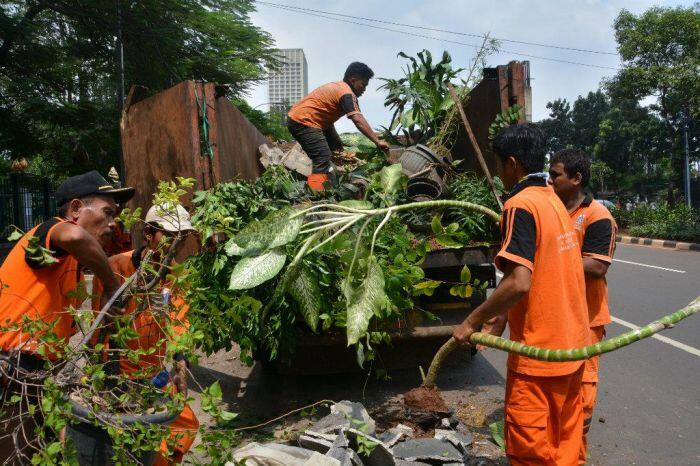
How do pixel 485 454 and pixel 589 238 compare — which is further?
pixel 485 454

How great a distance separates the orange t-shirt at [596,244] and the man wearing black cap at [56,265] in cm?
231

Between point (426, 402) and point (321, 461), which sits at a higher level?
point (321, 461)

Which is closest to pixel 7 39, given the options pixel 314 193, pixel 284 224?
pixel 314 193

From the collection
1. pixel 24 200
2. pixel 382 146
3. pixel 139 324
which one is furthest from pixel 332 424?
pixel 24 200

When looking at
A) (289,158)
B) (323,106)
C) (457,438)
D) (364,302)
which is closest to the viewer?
(364,302)

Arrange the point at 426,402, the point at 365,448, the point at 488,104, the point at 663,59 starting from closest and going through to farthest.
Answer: the point at 365,448 < the point at 426,402 < the point at 488,104 < the point at 663,59

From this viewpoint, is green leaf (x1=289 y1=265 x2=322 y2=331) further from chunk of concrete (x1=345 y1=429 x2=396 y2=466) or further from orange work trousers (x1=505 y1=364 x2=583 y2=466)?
orange work trousers (x1=505 y1=364 x2=583 y2=466)

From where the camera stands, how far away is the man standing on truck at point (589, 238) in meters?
2.84

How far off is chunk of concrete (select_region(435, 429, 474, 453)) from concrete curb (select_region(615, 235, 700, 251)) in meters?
14.3

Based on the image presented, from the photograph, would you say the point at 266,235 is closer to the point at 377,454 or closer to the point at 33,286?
the point at 33,286

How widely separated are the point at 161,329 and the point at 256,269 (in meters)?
0.55

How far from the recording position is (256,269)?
2.34 metres

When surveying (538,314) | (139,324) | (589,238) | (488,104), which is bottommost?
(139,324)

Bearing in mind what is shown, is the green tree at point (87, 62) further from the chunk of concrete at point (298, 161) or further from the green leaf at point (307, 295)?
the green leaf at point (307, 295)
